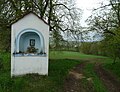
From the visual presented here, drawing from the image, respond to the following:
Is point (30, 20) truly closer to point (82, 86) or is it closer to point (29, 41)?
point (29, 41)

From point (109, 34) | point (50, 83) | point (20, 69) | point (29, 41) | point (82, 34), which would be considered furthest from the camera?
point (82, 34)

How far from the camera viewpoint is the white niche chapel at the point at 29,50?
14.7m

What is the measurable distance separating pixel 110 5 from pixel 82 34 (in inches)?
167

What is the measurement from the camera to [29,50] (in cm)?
1575

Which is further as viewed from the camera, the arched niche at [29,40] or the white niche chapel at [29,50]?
the arched niche at [29,40]

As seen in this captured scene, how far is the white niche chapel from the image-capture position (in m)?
14.7

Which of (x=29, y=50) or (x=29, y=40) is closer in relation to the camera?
(x=29, y=50)

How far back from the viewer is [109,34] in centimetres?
2272

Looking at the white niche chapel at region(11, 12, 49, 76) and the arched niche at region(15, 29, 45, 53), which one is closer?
the white niche chapel at region(11, 12, 49, 76)

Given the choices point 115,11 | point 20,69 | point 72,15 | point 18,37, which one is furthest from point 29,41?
point 115,11

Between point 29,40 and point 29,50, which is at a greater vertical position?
point 29,40

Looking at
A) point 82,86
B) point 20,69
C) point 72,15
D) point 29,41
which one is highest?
point 72,15

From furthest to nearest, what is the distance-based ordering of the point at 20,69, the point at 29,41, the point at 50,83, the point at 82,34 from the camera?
the point at 82,34 → the point at 29,41 → the point at 20,69 → the point at 50,83

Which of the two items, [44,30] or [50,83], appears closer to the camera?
[50,83]
